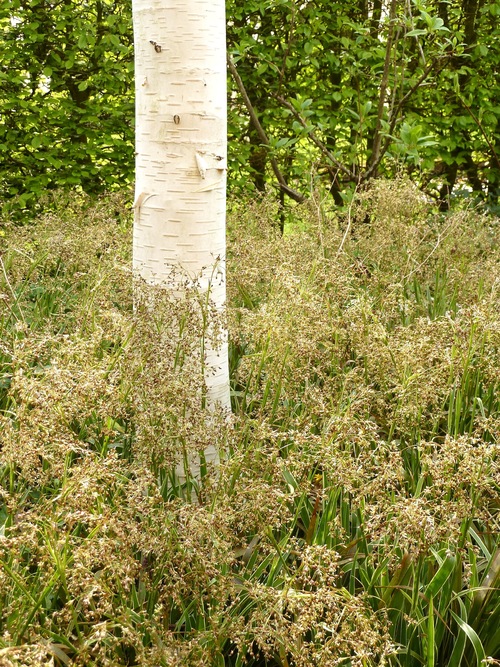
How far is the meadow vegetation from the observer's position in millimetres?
1497

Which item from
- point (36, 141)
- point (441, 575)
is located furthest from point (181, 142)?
point (36, 141)

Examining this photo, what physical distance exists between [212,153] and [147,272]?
1.75 ft

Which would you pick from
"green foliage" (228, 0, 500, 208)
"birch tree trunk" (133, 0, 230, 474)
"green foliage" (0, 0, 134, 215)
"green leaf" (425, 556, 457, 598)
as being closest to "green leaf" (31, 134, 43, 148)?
"green foliage" (0, 0, 134, 215)

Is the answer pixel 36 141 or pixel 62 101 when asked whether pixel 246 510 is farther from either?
pixel 62 101

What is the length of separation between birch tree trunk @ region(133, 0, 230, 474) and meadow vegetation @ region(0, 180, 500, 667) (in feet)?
0.80

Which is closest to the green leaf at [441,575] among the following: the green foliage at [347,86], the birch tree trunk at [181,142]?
the birch tree trunk at [181,142]

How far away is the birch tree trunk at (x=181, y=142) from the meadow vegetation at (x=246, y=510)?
25 centimetres

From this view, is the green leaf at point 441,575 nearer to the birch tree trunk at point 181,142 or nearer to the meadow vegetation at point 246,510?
the meadow vegetation at point 246,510

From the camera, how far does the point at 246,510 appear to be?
1.78 meters

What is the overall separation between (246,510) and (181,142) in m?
1.51

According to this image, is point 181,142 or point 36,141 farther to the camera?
point 36,141

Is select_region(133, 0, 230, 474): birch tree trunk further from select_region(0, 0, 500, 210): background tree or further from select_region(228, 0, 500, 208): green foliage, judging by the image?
select_region(228, 0, 500, 208): green foliage

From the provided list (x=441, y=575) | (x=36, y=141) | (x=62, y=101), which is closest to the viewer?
(x=441, y=575)

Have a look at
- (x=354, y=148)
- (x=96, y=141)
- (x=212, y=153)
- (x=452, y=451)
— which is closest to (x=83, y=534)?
(x=452, y=451)
